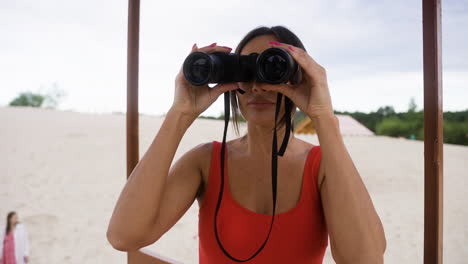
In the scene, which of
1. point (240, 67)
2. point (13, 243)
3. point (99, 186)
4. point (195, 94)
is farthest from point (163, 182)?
point (99, 186)

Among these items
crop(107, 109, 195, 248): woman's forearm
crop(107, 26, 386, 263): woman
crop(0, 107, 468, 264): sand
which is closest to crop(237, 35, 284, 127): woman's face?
crop(107, 26, 386, 263): woman

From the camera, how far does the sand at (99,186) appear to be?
625 centimetres

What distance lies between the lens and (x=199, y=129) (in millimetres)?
18438

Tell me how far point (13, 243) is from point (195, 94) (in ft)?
11.2

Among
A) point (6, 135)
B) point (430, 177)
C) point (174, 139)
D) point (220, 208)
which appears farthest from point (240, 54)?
point (6, 135)

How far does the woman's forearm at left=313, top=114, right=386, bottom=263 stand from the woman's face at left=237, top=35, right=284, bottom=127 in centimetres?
18

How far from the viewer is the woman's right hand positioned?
0.92 meters

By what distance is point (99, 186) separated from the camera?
9.93 metres

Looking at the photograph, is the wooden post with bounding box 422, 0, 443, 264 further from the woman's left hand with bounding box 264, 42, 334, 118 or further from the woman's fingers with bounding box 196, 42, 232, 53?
the woman's fingers with bounding box 196, 42, 232, 53

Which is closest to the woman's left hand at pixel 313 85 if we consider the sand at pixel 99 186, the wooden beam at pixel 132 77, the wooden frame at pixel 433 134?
the wooden frame at pixel 433 134

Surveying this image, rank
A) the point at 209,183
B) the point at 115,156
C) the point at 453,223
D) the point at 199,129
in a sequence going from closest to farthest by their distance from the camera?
the point at 209,183
the point at 453,223
the point at 115,156
the point at 199,129

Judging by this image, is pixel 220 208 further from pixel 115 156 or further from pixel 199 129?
pixel 199 129

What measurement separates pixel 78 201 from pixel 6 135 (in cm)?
830

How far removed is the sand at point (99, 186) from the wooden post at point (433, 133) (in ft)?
0.87
